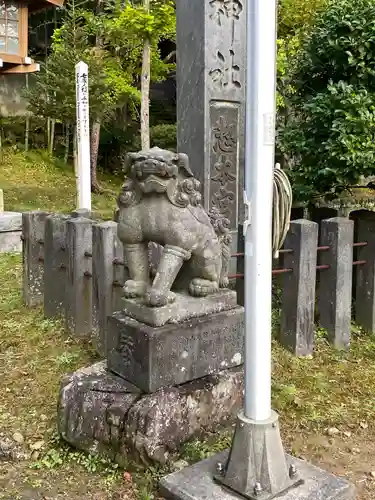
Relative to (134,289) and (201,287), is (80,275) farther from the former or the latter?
(201,287)

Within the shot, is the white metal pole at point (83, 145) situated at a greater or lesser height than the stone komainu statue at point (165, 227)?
greater

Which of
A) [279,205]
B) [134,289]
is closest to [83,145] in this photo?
[134,289]

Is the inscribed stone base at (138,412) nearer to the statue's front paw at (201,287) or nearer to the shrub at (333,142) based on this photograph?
the statue's front paw at (201,287)

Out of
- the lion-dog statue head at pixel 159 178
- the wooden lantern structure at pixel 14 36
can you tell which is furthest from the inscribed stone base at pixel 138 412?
the wooden lantern structure at pixel 14 36

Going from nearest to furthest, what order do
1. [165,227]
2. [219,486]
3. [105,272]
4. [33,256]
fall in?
[219,486] → [165,227] → [105,272] → [33,256]

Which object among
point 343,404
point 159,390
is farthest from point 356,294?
point 159,390

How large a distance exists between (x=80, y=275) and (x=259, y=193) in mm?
2884

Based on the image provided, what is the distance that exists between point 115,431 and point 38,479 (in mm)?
460

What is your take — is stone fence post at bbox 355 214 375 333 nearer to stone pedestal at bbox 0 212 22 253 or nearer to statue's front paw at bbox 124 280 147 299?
statue's front paw at bbox 124 280 147 299

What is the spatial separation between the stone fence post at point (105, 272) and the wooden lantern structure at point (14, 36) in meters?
6.72

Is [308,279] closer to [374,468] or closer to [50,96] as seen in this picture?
[374,468]

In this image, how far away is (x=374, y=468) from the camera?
121 inches

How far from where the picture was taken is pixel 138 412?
283cm

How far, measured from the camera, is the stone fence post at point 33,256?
5.47 metres
